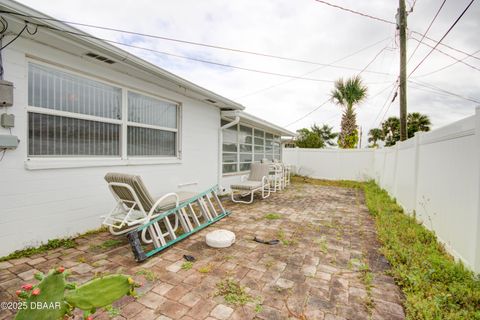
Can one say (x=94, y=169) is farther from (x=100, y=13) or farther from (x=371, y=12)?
(x=371, y=12)

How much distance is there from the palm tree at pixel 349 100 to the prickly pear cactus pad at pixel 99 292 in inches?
608

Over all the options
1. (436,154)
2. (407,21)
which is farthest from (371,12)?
(436,154)

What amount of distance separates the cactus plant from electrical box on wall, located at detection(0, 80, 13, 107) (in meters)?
2.74

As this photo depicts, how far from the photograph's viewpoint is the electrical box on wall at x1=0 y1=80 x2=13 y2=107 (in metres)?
2.70

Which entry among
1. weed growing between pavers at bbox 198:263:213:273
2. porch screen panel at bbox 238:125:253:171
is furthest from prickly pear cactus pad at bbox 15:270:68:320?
porch screen panel at bbox 238:125:253:171

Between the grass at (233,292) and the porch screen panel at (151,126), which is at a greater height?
the porch screen panel at (151,126)

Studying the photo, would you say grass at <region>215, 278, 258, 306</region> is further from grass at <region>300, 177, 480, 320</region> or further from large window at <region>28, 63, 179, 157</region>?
large window at <region>28, 63, 179, 157</region>

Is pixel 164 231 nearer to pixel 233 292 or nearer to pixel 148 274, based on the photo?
pixel 148 274

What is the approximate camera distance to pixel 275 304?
2059mm

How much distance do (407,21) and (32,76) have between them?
10066 mm

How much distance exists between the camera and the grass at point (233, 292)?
209 cm

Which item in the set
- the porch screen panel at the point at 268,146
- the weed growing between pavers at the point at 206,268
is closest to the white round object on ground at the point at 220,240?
the weed growing between pavers at the point at 206,268

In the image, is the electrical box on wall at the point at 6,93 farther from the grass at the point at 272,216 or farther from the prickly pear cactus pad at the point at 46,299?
the grass at the point at 272,216

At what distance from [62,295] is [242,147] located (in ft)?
26.0
